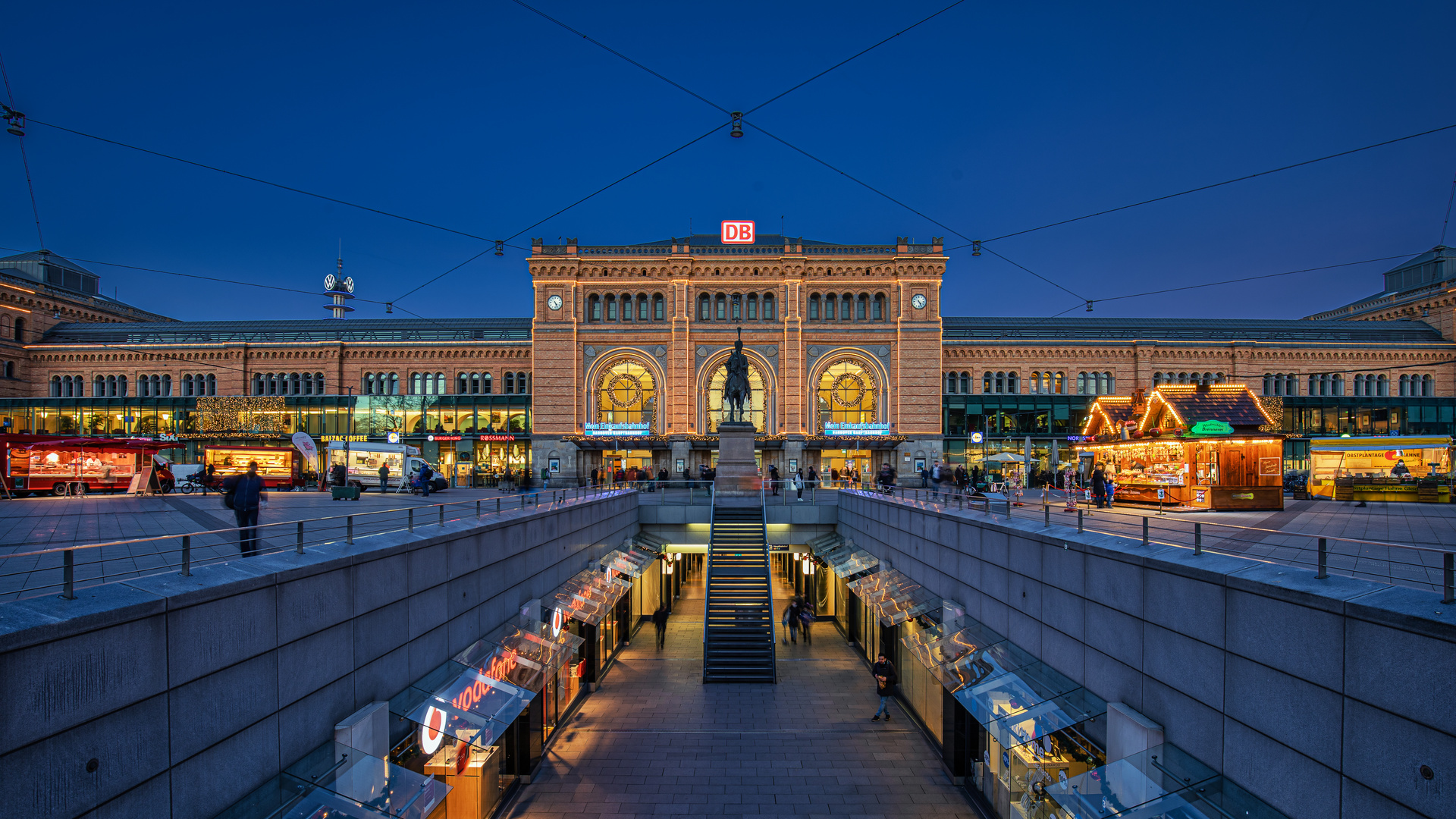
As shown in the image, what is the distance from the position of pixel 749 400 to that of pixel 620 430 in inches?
373

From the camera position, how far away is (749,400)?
48.8 meters

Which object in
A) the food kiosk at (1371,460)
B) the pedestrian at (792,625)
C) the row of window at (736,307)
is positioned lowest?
the pedestrian at (792,625)

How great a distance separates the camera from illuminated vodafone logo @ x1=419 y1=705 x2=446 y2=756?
9.49 metres

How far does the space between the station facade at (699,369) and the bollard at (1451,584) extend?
134 ft

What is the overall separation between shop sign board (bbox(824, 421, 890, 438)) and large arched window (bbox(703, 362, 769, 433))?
4942mm

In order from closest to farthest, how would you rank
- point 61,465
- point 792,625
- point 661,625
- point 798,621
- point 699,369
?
point 661,625 → point 792,625 → point 798,621 → point 61,465 → point 699,369

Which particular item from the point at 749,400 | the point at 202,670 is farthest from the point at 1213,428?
the point at 749,400

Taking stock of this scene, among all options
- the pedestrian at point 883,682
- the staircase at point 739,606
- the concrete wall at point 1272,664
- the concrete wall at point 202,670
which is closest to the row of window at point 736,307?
the staircase at point 739,606

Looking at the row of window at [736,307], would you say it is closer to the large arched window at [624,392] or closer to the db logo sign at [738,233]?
the db logo sign at [738,233]

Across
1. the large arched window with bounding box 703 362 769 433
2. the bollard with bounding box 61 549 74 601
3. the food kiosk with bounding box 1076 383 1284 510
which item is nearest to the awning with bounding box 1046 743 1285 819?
the bollard with bounding box 61 549 74 601

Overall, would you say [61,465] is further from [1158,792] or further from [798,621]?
[1158,792]

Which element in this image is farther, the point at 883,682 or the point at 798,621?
the point at 798,621

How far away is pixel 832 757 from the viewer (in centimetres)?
1404

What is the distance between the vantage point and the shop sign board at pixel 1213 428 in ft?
67.7
